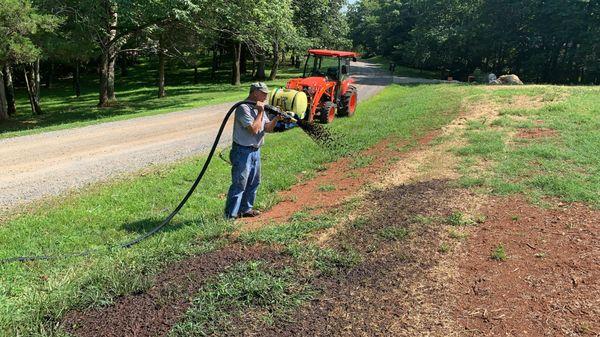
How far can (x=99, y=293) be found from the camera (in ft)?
12.7

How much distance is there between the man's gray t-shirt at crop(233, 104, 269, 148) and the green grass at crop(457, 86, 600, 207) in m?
3.25

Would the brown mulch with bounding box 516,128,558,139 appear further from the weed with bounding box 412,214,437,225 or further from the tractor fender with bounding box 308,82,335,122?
the weed with bounding box 412,214,437,225

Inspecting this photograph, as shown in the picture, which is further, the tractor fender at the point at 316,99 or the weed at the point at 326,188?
the tractor fender at the point at 316,99

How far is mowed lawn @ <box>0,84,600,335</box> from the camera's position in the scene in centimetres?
394

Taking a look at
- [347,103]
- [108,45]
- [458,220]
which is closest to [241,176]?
[458,220]

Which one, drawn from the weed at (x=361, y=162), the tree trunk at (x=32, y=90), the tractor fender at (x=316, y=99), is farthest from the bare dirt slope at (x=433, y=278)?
the tree trunk at (x=32, y=90)

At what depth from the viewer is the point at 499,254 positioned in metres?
4.52

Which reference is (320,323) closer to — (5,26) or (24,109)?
(5,26)

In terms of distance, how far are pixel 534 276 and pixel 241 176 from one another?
355 cm

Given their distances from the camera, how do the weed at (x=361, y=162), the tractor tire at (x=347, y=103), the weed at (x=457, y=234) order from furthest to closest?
the tractor tire at (x=347, y=103), the weed at (x=361, y=162), the weed at (x=457, y=234)

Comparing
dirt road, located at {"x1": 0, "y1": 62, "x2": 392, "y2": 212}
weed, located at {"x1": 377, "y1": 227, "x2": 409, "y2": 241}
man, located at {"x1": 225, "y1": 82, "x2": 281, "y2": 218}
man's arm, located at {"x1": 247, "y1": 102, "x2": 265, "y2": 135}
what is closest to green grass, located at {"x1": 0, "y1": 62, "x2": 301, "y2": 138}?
dirt road, located at {"x1": 0, "y1": 62, "x2": 392, "y2": 212}

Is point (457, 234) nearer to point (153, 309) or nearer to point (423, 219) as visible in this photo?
point (423, 219)

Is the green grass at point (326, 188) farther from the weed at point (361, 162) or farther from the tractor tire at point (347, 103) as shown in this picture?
the tractor tire at point (347, 103)

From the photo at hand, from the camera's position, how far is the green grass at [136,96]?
71.6 ft
